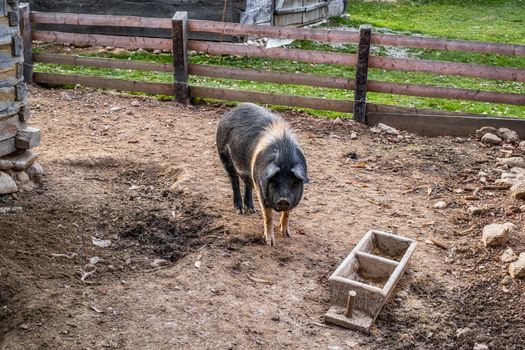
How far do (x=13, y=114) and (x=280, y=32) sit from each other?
4.28m

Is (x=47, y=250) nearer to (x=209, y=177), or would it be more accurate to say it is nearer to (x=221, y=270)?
(x=221, y=270)

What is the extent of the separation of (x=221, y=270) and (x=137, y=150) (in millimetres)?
3121

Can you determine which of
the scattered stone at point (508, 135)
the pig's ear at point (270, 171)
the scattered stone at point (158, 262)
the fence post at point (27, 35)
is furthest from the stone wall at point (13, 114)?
the scattered stone at point (508, 135)

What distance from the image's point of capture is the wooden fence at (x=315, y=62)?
883 cm

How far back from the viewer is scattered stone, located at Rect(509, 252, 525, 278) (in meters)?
5.23

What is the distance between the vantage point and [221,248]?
18.4 ft

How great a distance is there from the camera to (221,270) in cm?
524

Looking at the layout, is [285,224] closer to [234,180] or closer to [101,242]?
[234,180]

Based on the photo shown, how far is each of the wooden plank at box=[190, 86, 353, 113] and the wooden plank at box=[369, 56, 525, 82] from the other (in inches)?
28.0


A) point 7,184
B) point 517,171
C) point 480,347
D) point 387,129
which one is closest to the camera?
point 480,347

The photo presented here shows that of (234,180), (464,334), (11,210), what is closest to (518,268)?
(464,334)

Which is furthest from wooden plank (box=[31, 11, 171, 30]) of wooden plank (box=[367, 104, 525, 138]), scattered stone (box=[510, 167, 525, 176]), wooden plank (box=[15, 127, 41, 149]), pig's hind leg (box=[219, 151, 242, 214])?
scattered stone (box=[510, 167, 525, 176])

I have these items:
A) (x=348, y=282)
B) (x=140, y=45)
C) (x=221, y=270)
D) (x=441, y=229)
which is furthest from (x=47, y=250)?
(x=140, y=45)

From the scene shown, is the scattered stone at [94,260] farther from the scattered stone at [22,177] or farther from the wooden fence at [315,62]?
the wooden fence at [315,62]
